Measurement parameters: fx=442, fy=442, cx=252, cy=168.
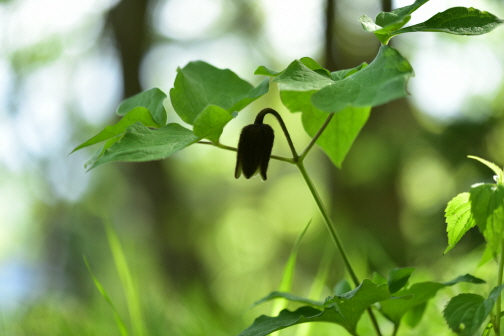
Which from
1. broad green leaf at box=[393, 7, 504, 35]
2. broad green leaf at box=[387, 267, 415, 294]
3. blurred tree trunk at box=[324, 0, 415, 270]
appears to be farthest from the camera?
blurred tree trunk at box=[324, 0, 415, 270]

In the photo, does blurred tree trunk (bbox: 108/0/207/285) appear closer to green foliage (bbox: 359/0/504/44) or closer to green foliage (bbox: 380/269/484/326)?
green foliage (bbox: 380/269/484/326)

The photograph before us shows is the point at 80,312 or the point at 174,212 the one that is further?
the point at 174,212

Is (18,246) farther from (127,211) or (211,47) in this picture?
(211,47)

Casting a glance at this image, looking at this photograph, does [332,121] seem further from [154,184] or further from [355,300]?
[154,184]

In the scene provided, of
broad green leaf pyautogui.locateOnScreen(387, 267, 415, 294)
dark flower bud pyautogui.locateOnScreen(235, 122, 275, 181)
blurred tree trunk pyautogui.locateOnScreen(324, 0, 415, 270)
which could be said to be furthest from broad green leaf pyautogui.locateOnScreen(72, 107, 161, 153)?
blurred tree trunk pyautogui.locateOnScreen(324, 0, 415, 270)

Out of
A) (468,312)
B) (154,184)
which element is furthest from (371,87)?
(154,184)

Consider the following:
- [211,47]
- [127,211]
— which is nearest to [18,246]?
[127,211]
